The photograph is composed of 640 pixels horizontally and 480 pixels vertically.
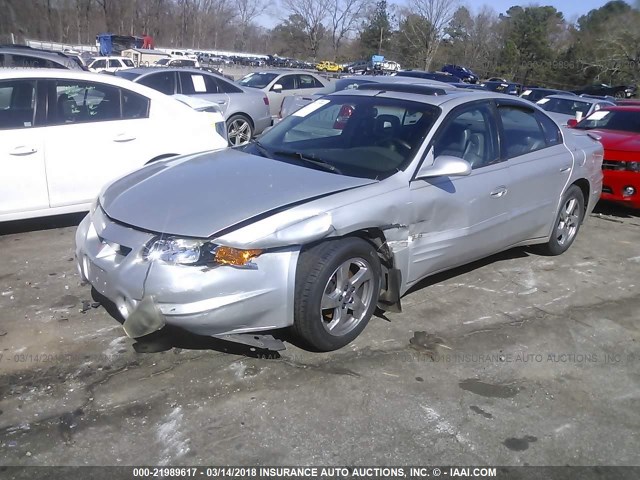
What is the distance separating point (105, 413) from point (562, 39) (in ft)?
219

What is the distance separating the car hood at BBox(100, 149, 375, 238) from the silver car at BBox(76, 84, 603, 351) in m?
0.01

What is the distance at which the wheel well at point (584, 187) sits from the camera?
565 centimetres

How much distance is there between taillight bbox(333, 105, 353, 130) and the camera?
4547 mm

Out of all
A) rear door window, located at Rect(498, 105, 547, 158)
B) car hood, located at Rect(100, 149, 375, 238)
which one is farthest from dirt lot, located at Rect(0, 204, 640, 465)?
rear door window, located at Rect(498, 105, 547, 158)

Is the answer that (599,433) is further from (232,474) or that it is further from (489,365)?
(232,474)

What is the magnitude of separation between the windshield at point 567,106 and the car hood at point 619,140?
676 centimetres

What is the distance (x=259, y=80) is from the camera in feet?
49.0

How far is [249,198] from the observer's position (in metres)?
3.39

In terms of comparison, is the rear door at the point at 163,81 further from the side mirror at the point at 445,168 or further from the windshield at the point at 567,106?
the windshield at the point at 567,106

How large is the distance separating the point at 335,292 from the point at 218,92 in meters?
8.40

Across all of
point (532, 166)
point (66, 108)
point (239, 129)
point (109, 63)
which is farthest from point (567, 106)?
point (109, 63)

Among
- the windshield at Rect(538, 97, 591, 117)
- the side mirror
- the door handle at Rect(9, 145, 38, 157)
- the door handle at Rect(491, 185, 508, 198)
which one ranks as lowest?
the windshield at Rect(538, 97, 591, 117)

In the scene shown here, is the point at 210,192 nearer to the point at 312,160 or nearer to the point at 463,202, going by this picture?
the point at 312,160

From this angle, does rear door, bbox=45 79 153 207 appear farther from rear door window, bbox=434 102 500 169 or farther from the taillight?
rear door window, bbox=434 102 500 169
